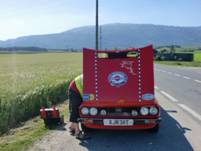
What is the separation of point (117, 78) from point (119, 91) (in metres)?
0.27

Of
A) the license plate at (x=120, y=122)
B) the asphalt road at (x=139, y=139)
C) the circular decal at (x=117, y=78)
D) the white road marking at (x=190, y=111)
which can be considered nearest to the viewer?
the asphalt road at (x=139, y=139)

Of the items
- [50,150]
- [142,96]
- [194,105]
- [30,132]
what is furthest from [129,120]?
[194,105]

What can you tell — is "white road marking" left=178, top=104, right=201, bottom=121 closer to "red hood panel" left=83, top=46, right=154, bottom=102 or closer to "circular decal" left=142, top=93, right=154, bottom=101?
"circular decal" left=142, top=93, right=154, bottom=101

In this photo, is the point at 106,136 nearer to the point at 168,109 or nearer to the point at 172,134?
the point at 172,134

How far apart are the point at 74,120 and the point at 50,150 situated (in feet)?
4.59

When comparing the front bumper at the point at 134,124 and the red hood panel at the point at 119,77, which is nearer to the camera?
the front bumper at the point at 134,124

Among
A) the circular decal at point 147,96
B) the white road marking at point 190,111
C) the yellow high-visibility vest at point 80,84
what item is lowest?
the white road marking at point 190,111

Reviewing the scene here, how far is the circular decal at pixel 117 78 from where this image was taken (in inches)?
293

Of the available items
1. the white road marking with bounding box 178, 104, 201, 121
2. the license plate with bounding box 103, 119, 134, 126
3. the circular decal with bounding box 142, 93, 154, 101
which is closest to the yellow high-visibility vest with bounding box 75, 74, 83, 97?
the license plate with bounding box 103, 119, 134, 126

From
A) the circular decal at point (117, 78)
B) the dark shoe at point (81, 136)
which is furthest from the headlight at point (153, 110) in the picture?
the dark shoe at point (81, 136)

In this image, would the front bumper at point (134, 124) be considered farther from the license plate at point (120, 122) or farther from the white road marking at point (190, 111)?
the white road marking at point (190, 111)

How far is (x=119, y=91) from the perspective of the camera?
7379mm

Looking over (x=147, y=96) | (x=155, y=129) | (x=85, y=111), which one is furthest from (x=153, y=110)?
(x=85, y=111)

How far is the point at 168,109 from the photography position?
1087cm
